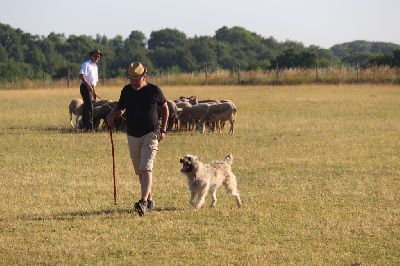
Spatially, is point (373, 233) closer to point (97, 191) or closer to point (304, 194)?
point (304, 194)

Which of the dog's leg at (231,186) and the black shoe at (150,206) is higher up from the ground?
the dog's leg at (231,186)

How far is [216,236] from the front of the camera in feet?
25.5

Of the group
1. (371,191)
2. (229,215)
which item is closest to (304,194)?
(371,191)

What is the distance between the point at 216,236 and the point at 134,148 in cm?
178

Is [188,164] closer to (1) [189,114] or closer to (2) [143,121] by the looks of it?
(2) [143,121]

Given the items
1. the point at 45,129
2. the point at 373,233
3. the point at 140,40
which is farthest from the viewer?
the point at 140,40

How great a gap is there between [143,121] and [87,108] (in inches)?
401

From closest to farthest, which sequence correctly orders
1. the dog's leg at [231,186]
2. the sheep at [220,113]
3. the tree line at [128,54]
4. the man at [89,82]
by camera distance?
the dog's leg at [231,186], the man at [89,82], the sheep at [220,113], the tree line at [128,54]

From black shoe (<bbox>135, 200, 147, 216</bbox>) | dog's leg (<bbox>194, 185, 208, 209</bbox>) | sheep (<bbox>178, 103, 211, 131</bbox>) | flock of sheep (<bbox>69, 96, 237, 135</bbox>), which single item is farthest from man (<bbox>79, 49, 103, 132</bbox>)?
black shoe (<bbox>135, 200, 147, 216</bbox>)

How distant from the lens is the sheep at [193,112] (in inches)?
759

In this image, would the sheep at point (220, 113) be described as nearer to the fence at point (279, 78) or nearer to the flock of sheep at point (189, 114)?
the flock of sheep at point (189, 114)

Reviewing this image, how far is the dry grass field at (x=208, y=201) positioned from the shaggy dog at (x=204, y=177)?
0.22 metres

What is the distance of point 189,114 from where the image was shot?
63.8ft

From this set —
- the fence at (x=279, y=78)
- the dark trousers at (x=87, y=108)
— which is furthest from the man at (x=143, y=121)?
the fence at (x=279, y=78)
